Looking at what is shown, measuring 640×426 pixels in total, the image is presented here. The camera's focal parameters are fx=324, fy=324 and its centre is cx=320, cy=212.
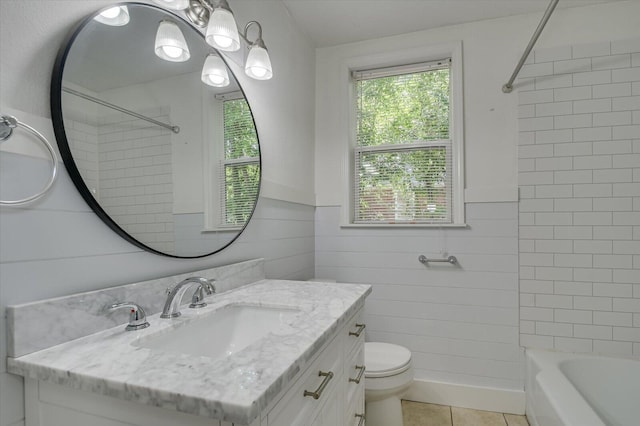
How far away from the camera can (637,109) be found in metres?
1.97

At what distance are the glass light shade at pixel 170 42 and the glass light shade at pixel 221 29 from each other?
0.10 metres

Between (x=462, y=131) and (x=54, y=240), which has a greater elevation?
(x=462, y=131)

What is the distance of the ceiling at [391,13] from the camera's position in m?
2.07

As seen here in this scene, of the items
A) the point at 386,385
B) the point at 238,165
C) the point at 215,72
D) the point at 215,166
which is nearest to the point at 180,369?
the point at 215,166

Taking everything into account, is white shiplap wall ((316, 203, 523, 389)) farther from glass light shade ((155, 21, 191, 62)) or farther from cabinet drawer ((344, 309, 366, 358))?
glass light shade ((155, 21, 191, 62))

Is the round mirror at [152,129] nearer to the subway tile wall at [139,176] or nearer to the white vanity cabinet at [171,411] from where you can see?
the subway tile wall at [139,176]

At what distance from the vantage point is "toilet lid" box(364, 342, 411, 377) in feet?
5.64

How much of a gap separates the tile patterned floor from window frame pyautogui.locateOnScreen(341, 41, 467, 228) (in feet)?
4.07

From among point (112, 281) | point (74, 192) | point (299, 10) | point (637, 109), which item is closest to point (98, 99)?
point (74, 192)

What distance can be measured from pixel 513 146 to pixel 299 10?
169cm

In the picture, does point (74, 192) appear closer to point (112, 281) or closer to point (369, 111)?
point (112, 281)

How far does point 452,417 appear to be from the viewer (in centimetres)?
210

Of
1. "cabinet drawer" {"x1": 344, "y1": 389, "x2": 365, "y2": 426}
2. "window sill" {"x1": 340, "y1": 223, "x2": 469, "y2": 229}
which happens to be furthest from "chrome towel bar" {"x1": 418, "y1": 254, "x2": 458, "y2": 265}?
"cabinet drawer" {"x1": 344, "y1": 389, "x2": 365, "y2": 426}

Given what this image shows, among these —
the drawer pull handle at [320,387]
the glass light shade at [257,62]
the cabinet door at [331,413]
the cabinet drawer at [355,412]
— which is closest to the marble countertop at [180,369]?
the drawer pull handle at [320,387]
